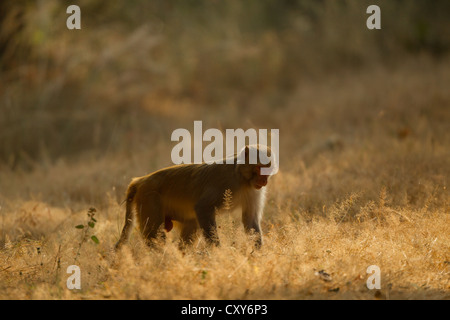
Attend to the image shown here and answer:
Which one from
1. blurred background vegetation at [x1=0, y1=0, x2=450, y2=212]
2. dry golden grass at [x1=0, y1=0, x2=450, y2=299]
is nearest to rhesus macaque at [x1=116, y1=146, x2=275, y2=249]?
dry golden grass at [x1=0, y1=0, x2=450, y2=299]

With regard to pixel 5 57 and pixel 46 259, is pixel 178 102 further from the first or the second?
pixel 46 259

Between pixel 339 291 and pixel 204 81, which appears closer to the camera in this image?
pixel 339 291

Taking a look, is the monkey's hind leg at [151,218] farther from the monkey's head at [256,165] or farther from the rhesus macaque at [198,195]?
the monkey's head at [256,165]

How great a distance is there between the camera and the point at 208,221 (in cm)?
513

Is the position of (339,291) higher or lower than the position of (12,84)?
lower

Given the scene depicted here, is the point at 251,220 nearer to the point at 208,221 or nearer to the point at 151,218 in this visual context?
the point at 208,221

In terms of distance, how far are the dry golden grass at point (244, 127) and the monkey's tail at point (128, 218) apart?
23cm

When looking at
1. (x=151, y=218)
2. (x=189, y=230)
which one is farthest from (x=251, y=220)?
(x=151, y=218)

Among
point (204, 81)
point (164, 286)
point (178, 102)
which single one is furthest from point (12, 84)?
point (164, 286)

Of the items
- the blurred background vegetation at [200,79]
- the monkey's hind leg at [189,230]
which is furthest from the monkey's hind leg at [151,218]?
the blurred background vegetation at [200,79]

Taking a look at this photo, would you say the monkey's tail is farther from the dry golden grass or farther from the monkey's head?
the monkey's head

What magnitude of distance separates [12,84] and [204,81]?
6291mm

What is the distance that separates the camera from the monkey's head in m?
5.08
